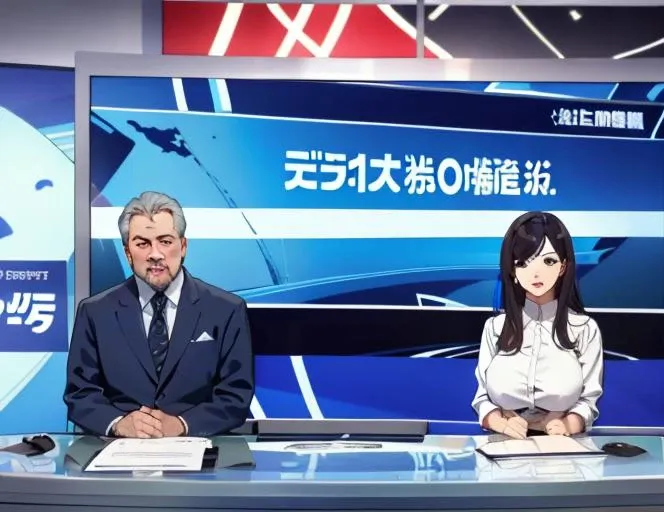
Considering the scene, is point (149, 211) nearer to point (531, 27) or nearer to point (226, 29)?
point (226, 29)

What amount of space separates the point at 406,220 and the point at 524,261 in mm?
665

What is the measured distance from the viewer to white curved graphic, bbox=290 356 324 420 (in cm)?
279

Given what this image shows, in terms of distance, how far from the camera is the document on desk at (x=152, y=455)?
1.65 m

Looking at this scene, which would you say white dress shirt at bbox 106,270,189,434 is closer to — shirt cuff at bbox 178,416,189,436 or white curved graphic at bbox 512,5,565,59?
shirt cuff at bbox 178,416,189,436

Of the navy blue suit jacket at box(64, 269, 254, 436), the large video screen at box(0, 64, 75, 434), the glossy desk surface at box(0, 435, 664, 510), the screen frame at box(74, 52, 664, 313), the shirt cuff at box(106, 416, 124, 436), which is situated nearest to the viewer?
the glossy desk surface at box(0, 435, 664, 510)

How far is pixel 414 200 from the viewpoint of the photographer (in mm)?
2791

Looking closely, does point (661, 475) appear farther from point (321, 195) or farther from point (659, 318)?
point (321, 195)

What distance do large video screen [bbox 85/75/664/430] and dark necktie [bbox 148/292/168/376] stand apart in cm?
46

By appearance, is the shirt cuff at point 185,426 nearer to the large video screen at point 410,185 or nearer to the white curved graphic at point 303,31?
the large video screen at point 410,185

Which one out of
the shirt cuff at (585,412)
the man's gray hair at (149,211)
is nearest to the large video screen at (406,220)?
the man's gray hair at (149,211)

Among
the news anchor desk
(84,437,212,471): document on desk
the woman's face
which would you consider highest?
the woman's face

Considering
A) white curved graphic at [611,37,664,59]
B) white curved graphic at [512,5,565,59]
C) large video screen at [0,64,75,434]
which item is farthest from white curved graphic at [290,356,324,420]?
white curved graphic at [611,37,664,59]

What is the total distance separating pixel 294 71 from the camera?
8.96 feet

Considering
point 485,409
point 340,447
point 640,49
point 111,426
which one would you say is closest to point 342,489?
point 340,447
